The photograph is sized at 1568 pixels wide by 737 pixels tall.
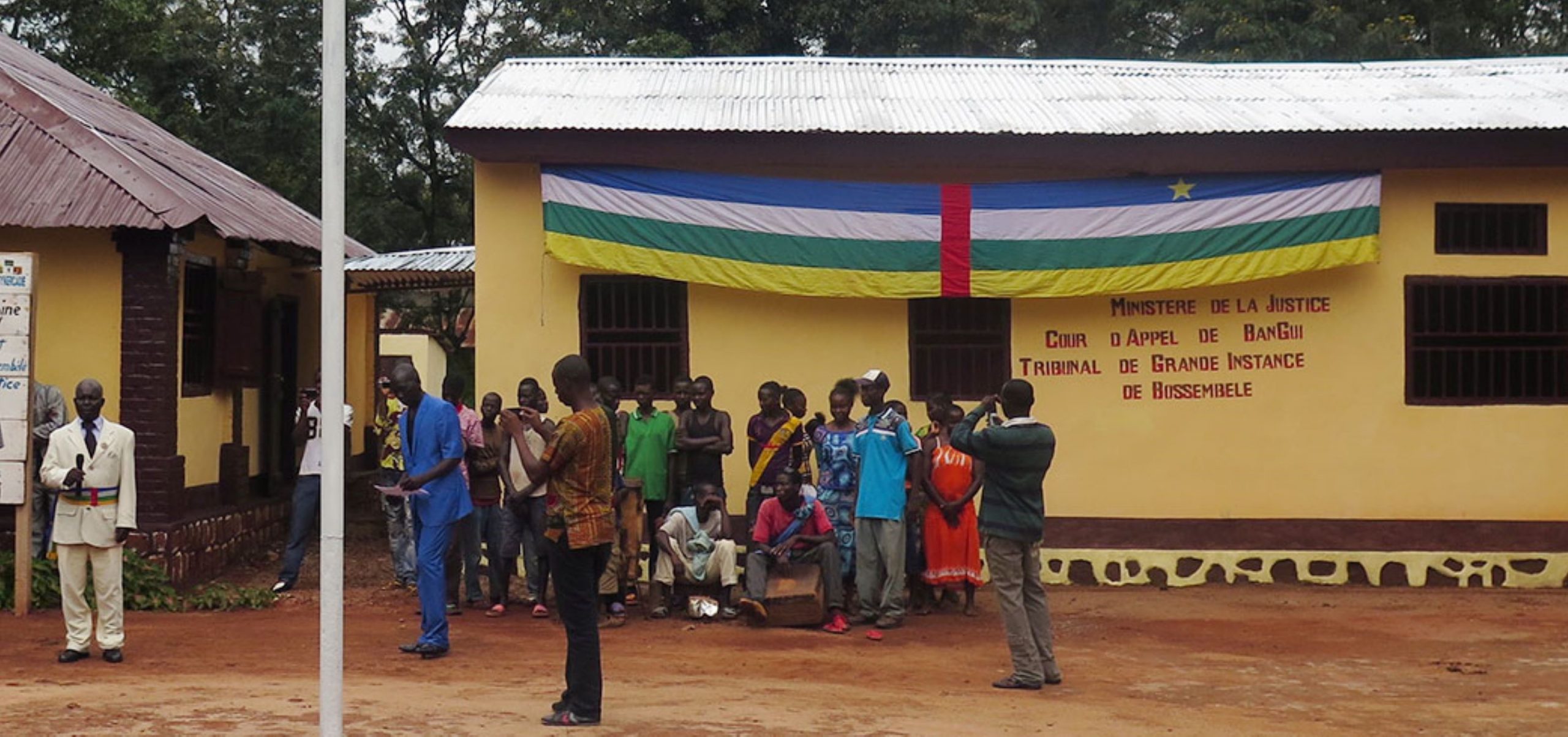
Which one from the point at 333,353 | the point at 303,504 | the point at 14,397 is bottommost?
the point at 303,504

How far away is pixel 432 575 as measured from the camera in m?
8.66

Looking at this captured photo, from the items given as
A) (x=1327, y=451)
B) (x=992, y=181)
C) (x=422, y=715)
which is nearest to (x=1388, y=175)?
(x=1327, y=451)

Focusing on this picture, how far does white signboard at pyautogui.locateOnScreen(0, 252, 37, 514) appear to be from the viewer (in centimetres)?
984

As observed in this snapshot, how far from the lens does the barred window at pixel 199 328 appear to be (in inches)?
485

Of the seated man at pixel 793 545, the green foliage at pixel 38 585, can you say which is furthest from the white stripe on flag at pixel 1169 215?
the green foliage at pixel 38 585

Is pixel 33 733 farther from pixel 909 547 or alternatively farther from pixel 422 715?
pixel 909 547

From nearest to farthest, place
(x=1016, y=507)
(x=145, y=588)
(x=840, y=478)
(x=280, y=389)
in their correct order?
(x=1016, y=507) < (x=840, y=478) < (x=145, y=588) < (x=280, y=389)

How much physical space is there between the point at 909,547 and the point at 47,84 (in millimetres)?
7839

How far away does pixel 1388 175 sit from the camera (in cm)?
1166

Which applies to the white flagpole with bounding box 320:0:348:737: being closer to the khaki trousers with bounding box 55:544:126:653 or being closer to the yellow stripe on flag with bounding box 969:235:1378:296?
the khaki trousers with bounding box 55:544:126:653

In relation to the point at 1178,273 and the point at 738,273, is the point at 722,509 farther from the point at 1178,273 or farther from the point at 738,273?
the point at 1178,273

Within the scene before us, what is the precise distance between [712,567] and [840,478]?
0.98 m

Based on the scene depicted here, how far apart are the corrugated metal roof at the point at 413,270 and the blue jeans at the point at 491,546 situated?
4.61m

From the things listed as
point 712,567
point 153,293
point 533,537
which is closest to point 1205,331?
point 712,567
